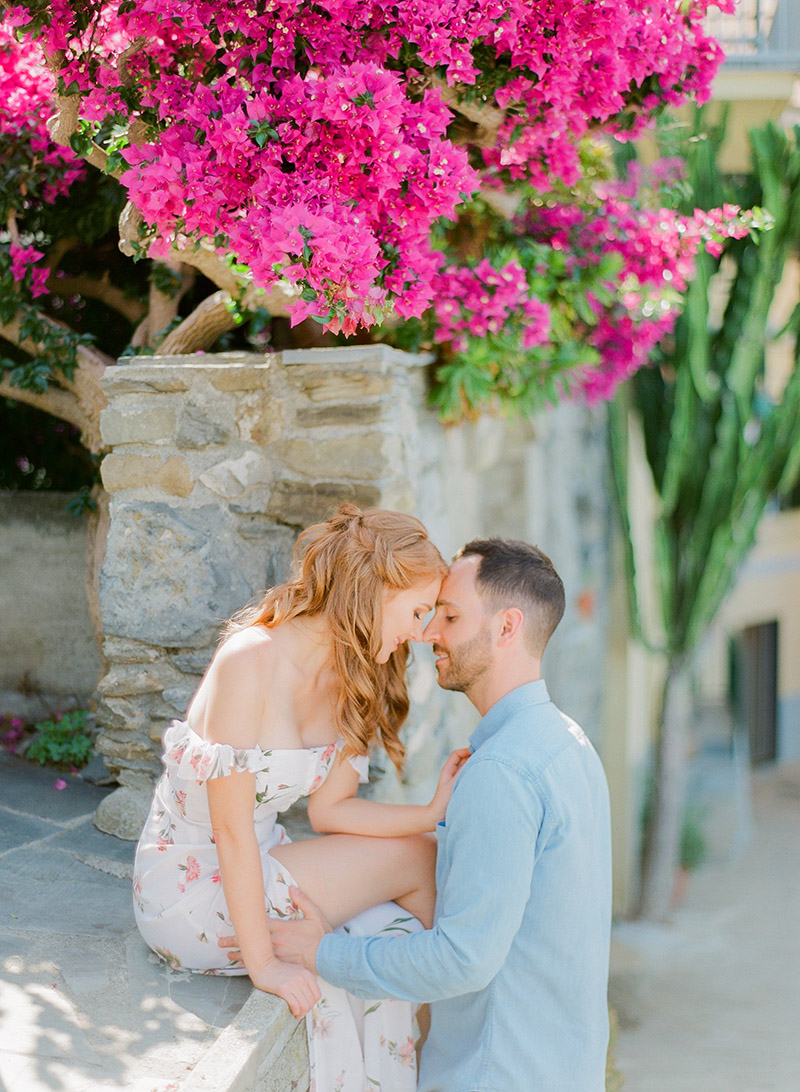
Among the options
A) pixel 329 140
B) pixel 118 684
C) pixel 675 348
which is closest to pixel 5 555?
pixel 118 684

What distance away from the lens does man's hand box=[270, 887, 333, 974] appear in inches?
79.4

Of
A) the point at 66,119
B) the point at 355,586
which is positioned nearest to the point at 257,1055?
the point at 355,586

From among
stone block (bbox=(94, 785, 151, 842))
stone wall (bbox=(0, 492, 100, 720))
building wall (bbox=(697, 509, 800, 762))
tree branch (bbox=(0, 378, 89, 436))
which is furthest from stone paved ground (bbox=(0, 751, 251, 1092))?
building wall (bbox=(697, 509, 800, 762))

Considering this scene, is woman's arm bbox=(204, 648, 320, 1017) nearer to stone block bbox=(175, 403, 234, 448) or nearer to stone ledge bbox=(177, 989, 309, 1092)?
stone ledge bbox=(177, 989, 309, 1092)

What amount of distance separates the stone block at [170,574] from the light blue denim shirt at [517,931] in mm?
1013

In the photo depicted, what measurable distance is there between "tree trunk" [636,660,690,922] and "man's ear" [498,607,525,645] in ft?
13.9

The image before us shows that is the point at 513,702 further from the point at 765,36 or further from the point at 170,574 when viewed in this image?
A: the point at 765,36

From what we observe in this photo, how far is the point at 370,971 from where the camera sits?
190 centimetres

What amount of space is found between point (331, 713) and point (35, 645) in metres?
2.07

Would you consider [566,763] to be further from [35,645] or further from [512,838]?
[35,645]

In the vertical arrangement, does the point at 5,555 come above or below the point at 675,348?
below

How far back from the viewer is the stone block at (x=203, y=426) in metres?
2.75

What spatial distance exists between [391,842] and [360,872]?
0.10 m

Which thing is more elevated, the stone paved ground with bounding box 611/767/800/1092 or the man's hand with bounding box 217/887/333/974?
the man's hand with bounding box 217/887/333/974
